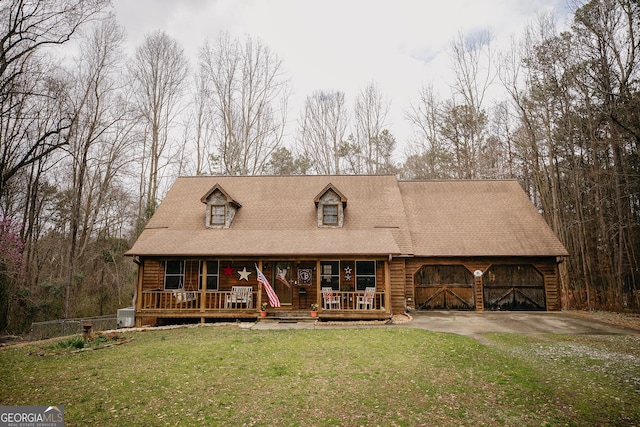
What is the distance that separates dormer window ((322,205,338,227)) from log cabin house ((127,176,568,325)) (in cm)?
5

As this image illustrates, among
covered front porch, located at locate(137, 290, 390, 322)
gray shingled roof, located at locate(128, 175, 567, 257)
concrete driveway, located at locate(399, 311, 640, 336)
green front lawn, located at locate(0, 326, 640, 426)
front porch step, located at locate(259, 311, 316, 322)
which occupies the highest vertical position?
gray shingled roof, located at locate(128, 175, 567, 257)

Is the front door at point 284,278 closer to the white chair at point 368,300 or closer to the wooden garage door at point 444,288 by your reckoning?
the white chair at point 368,300

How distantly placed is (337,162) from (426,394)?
1070 inches

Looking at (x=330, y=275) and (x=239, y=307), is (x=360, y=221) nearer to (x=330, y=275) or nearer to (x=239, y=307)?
(x=330, y=275)

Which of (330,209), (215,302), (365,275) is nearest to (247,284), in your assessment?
(215,302)

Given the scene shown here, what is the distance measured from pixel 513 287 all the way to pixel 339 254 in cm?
938

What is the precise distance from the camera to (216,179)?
21891mm

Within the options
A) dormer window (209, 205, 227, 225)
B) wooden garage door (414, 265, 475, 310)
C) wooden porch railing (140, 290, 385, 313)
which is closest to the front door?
wooden porch railing (140, 290, 385, 313)

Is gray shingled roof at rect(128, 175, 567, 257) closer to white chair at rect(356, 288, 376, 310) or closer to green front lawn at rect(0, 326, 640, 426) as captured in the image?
white chair at rect(356, 288, 376, 310)

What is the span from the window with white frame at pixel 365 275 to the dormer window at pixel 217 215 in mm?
7077

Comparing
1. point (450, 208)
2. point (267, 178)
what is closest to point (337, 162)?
point (267, 178)

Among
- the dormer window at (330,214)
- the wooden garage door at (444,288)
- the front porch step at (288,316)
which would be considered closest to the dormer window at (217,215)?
the dormer window at (330,214)

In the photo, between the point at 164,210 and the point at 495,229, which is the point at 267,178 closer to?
the point at 164,210

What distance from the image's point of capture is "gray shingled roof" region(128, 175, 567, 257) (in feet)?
52.9
